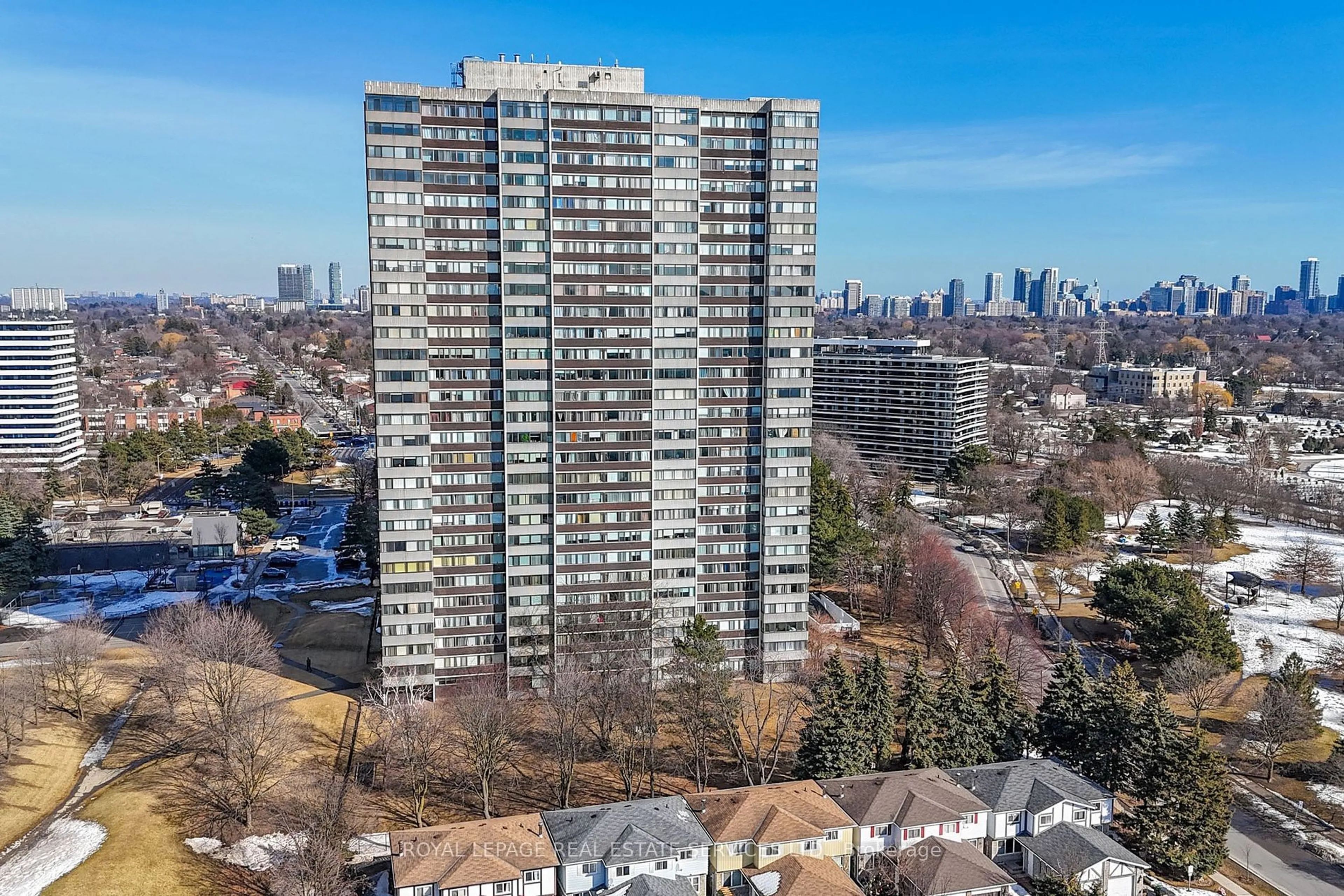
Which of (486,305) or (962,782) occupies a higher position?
(486,305)

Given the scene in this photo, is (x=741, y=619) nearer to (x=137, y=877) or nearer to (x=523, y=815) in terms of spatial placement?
(x=523, y=815)

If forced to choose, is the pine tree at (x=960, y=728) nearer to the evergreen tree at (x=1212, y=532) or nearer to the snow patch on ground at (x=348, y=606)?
the snow patch on ground at (x=348, y=606)

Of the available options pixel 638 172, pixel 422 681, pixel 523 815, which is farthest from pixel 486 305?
pixel 523 815

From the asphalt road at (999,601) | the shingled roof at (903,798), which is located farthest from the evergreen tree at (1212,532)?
the shingled roof at (903,798)

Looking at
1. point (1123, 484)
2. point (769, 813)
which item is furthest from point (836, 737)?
point (1123, 484)

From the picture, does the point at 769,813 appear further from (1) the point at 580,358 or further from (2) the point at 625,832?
(1) the point at 580,358

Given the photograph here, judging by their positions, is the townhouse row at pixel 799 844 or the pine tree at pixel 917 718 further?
the pine tree at pixel 917 718

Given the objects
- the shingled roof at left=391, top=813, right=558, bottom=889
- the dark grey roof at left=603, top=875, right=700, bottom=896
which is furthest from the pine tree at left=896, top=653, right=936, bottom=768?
the shingled roof at left=391, top=813, right=558, bottom=889
